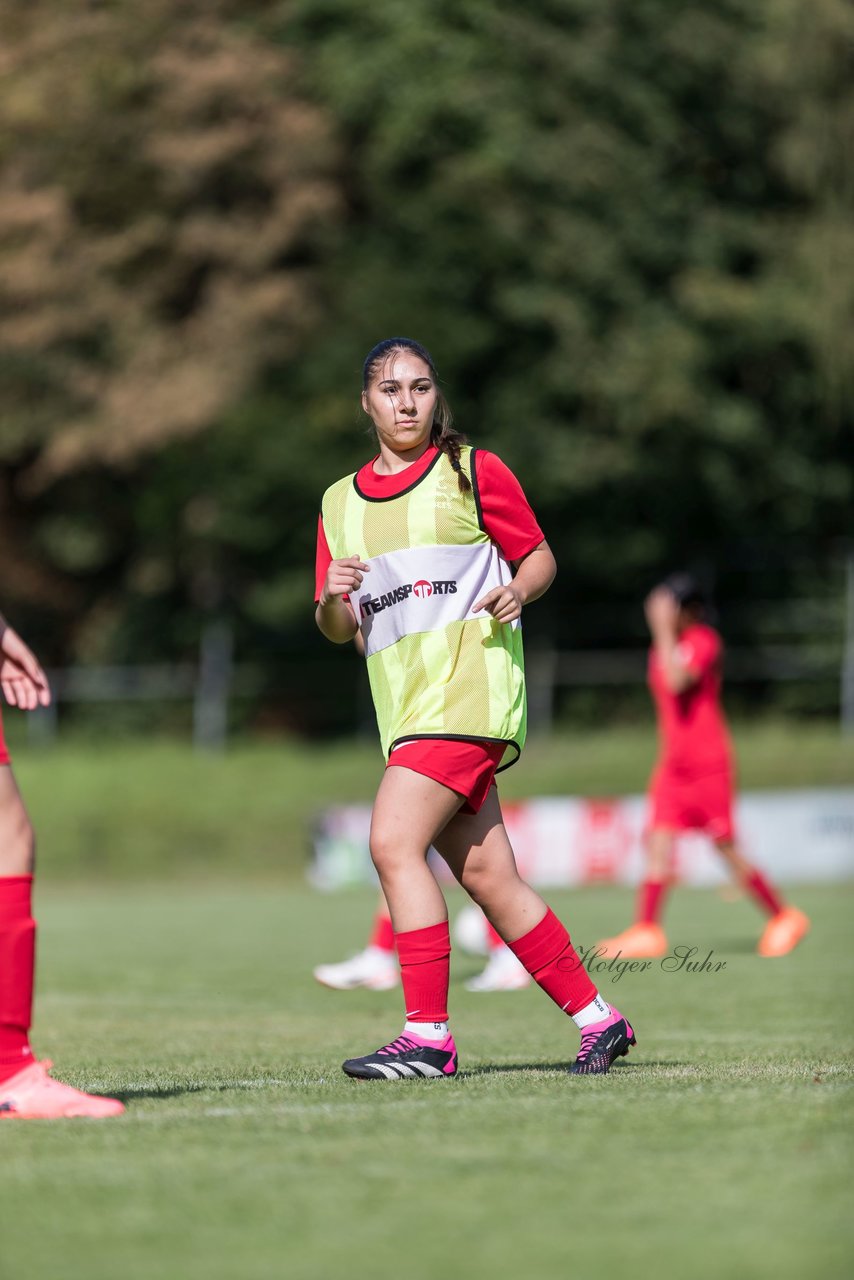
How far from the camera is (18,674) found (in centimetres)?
475

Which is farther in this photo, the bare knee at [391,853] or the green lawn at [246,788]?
the green lawn at [246,788]

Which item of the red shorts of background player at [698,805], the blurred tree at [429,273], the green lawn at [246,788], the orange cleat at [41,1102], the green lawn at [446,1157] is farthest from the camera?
the blurred tree at [429,273]

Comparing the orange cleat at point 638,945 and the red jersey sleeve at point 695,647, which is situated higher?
the red jersey sleeve at point 695,647

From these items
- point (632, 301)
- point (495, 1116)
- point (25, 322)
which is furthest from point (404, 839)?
point (25, 322)

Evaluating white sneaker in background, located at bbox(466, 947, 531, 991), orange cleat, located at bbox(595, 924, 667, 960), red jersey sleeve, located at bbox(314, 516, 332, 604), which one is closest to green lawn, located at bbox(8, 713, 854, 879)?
orange cleat, located at bbox(595, 924, 667, 960)

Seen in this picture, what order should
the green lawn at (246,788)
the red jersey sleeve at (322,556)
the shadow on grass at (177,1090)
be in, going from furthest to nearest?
the green lawn at (246,788) < the red jersey sleeve at (322,556) < the shadow on grass at (177,1090)

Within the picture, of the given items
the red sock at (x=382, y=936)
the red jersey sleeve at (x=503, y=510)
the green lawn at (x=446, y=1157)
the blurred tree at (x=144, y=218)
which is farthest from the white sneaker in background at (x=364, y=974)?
the blurred tree at (x=144, y=218)

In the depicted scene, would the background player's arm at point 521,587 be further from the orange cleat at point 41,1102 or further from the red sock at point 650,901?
the red sock at point 650,901

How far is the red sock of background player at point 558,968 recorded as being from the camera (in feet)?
18.1

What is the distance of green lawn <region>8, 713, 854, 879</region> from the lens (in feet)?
87.6

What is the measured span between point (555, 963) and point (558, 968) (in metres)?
0.02

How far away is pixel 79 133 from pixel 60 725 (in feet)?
30.0

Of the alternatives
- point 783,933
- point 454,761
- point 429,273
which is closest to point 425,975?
point 454,761

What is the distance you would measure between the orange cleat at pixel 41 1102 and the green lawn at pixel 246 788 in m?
21.5
